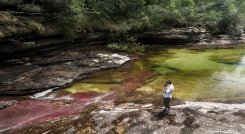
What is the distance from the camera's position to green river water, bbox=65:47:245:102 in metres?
25.0

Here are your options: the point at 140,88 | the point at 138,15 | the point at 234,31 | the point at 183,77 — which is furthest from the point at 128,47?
the point at 234,31

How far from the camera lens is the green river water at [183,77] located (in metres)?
25.0

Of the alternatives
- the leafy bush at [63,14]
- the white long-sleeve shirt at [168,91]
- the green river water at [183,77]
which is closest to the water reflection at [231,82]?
the green river water at [183,77]

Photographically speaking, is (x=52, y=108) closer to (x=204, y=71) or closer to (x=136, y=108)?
(x=136, y=108)

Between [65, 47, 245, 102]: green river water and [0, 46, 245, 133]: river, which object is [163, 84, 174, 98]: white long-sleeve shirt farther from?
[65, 47, 245, 102]: green river water

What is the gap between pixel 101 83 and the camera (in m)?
27.9

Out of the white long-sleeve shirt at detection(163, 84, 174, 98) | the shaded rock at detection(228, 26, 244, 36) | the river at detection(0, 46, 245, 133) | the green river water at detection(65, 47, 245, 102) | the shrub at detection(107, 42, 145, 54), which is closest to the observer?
the white long-sleeve shirt at detection(163, 84, 174, 98)

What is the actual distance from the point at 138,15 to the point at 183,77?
20089mm

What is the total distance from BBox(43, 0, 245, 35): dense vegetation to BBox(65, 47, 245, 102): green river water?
7042 millimetres

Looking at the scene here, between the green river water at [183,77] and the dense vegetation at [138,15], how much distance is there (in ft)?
23.1

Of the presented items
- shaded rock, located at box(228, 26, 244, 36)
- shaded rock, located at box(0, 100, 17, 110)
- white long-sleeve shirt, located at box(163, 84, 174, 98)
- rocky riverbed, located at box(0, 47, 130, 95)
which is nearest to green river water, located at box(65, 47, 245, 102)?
rocky riverbed, located at box(0, 47, 130, 95)

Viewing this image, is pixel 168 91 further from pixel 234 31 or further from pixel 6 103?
pixel 234 31

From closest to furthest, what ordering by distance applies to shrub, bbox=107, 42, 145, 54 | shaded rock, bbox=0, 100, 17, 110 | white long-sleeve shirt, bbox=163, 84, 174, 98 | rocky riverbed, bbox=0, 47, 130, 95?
1. white long-sleeve shirt, bbox=163, 84, 174, 98
2. shaded rock, bbox=0, 100, 17, 110
3. rocky riverbed, bbox=0, 47, 130, 95
4. shrub, bbox=107, 42, 145, 54

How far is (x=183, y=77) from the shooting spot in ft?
97.9
